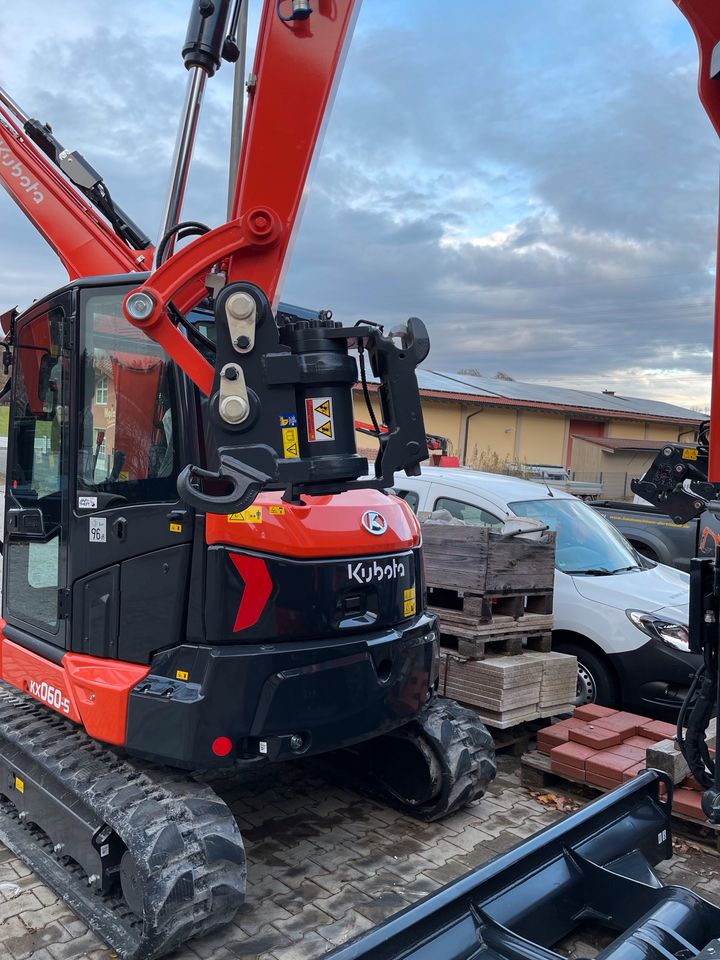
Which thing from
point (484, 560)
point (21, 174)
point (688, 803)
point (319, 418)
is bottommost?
point (688, 803)

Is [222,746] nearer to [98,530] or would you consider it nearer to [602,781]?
[98,530]

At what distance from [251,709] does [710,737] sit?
2.48 metres

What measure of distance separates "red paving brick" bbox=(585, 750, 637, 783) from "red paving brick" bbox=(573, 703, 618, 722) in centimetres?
50

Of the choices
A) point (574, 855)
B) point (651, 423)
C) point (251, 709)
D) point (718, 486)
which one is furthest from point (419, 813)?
point (651, 423)

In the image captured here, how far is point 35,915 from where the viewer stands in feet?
12.8

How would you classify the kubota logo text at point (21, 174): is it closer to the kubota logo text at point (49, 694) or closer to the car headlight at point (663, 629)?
the kubota logo text at point (49, 694)

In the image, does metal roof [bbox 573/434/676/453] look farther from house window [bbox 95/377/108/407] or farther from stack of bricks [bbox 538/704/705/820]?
house window [bbox 95/377/108/407]

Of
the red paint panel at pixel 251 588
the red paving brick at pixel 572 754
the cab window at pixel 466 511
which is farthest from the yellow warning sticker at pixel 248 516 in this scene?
the cab window at pixel 466 511

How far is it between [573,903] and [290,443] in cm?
237

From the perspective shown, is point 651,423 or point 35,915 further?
point 651,423

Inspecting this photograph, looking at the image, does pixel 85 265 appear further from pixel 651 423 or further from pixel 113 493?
pixel 651 423

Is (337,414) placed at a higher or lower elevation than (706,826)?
higher

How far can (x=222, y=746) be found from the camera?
149 inches

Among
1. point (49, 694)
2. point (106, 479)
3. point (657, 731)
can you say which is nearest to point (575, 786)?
point (657, 731)
